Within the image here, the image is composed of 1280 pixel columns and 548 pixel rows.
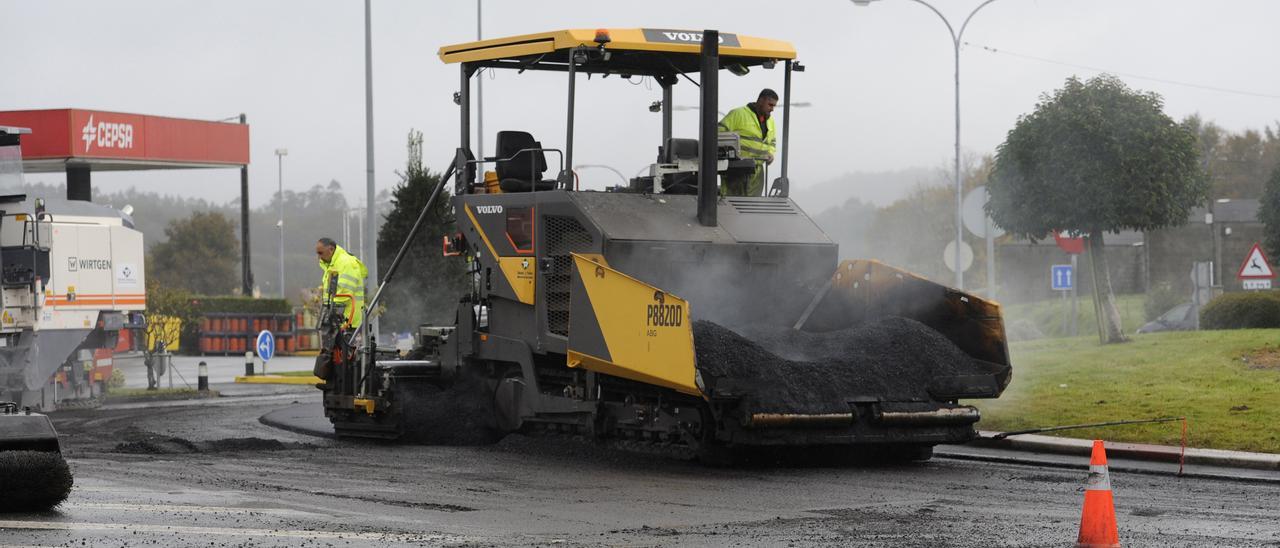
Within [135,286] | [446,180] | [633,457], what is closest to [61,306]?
[135,286]

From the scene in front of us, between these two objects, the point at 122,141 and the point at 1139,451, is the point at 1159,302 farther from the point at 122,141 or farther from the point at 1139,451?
the point at 1139,451

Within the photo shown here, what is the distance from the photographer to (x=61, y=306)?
20.5m

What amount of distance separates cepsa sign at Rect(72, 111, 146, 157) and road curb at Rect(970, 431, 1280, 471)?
29.1 meters

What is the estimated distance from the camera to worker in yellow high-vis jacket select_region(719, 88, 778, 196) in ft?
43.2

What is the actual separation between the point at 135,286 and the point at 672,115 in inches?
450

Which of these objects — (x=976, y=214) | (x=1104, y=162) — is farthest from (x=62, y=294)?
(x=1104, y=162)

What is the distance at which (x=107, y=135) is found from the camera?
125 ft

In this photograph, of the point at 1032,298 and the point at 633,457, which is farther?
the point at 1032,298

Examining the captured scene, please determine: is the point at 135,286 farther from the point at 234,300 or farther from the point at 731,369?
the point at 234,300

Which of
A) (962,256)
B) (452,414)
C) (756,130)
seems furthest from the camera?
(962,256)

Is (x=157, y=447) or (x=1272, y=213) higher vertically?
(x=1272, y=213)

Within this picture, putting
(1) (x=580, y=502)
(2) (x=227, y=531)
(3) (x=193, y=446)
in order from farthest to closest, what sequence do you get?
(3) (x=193, y=446) → (1) (x=580, y=502) → (2) (x=227, y=531)

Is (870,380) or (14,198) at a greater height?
(14,198)

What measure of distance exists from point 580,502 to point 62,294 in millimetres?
13144
